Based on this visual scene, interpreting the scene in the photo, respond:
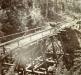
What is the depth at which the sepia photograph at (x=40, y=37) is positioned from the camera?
443 cm

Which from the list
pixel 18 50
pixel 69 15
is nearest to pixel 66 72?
pixel 18 50

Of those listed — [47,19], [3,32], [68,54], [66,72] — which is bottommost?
[66,72]

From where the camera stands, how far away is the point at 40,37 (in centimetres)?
555

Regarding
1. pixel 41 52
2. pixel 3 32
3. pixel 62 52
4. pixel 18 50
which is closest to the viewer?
pixel 18 50

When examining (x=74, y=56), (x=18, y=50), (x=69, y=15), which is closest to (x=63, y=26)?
(x=69, y=15)

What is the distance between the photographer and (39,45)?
17.7ft

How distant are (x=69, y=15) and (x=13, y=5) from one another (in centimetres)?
158

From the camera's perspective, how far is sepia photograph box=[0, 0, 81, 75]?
14.5 feet

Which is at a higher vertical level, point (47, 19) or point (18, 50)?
point (47, 19)

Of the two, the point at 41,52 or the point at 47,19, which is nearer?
the point at 41,52

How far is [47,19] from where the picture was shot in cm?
578

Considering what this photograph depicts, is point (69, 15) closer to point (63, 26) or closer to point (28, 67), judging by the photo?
point (63, 26)

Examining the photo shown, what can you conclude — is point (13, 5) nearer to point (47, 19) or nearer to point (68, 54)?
point (47, 19)

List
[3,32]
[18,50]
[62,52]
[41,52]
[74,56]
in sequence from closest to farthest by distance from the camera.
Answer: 1. [18,50]
2. [3,32]
3. [41,52]
4. [74,56]
5. [62,52]
